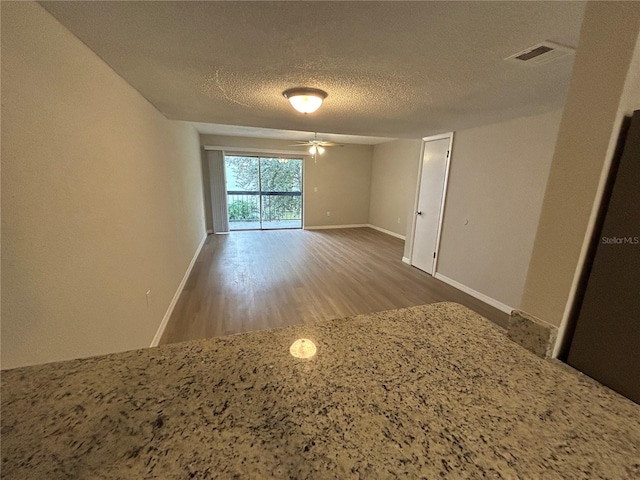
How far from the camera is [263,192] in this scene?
6.86m

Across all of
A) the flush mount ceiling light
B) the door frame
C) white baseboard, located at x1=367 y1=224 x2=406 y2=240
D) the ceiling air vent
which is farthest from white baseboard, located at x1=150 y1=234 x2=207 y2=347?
white baseboard, located at x1=367 y1=224 x2=406 y2=240

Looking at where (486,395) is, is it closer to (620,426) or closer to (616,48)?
(620,426)

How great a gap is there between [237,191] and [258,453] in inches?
265

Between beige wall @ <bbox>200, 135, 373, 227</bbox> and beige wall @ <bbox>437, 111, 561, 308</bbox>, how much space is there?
406 centimetres

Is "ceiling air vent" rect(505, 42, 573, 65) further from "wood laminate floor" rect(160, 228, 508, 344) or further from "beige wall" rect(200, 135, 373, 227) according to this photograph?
"beige wall" rect(200, 135, 373, 227)

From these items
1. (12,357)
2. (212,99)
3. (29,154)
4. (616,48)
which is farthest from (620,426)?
(212,99)

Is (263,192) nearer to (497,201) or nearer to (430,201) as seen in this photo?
(430,201)

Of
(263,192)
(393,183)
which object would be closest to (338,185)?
(393,183)

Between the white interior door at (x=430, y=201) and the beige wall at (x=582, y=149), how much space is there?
129 inches

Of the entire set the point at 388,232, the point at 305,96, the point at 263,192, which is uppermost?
the point at 305,96

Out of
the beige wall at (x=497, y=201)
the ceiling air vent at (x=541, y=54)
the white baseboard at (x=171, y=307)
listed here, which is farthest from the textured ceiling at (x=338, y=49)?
the white baseboard at (x=171, y=307)

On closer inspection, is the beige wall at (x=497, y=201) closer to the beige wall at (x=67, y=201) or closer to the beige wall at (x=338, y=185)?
the beige wall at (x=67, y=201)

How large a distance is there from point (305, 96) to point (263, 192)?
5133 millimetres

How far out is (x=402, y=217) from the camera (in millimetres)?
6477
